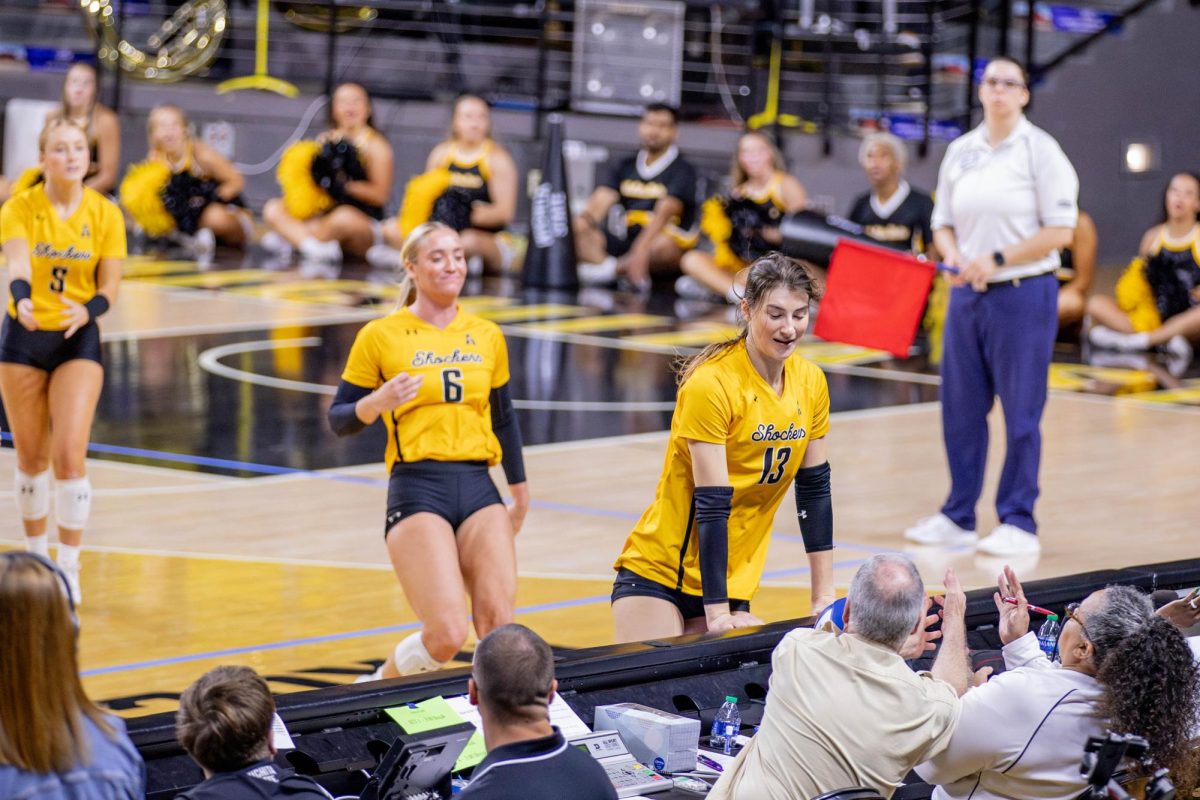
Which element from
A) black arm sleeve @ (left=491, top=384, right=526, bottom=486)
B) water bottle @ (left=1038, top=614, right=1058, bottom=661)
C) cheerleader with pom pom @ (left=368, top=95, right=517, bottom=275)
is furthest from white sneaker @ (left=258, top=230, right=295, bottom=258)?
water bottle @ (left=1038, top=614, right=1058, bottom=661)

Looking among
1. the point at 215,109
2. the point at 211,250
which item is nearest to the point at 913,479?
the point at 211,250

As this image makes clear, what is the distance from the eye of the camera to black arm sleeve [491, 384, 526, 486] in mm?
6117

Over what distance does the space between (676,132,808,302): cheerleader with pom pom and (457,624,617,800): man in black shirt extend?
10712mm

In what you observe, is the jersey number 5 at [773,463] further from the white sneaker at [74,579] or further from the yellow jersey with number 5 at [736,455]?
the white sneaker at [74,579]

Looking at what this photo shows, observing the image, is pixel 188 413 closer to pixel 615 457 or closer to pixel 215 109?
pixel 615 457

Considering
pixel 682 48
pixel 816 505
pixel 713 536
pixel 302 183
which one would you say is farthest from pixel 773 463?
pixel 682 48

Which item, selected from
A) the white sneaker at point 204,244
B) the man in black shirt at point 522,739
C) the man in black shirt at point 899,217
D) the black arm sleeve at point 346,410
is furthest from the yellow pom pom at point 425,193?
the man in black shirt at point 522,739

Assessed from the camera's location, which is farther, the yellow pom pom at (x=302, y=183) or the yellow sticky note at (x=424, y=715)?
the yellow pom pom at (x=302, y=183)

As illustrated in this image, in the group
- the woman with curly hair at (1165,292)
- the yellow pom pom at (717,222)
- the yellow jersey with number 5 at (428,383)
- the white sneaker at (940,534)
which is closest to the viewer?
the yellow jersey with number 5 at (428,383)

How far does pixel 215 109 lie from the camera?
1872cm

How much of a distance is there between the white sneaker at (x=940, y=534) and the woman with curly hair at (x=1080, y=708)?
3.87m

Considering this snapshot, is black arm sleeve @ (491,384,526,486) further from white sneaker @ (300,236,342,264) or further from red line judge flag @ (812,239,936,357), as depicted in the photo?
white sneaker @ (300,236,342,264)

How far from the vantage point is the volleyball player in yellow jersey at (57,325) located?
687 centimetres

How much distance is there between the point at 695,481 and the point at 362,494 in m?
3.70
